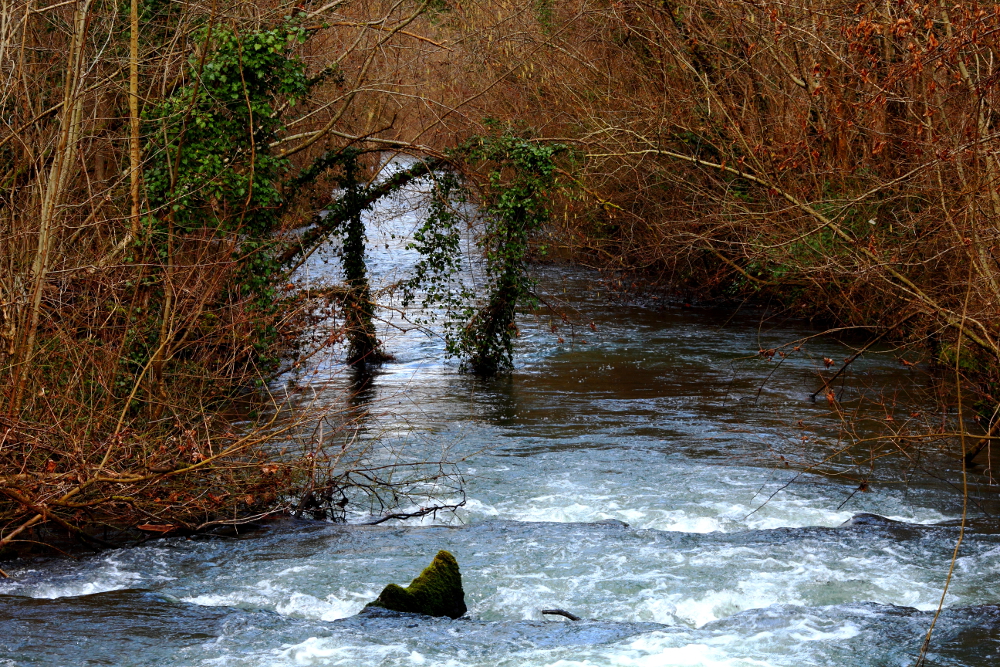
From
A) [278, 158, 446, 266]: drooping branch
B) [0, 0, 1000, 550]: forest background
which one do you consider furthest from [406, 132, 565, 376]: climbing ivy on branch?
[278, 158, 446, 266]: drooping branch

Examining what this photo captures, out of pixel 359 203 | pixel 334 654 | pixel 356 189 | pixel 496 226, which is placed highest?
pixel 356 189

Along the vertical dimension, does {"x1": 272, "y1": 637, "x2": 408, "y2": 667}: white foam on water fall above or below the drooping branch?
below

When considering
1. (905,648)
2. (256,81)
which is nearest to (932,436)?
(905,648)

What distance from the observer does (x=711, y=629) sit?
284 inches

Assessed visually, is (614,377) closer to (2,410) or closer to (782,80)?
(782,80)

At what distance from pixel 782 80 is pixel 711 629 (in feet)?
40.3

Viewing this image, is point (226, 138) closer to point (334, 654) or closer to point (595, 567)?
point (595, 567)

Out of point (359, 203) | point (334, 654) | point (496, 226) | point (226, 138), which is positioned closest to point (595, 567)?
point (334, 654)

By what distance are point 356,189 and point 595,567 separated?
991cm

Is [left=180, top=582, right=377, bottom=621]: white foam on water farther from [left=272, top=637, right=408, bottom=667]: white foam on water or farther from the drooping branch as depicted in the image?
the drooping branch

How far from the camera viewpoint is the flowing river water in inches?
270

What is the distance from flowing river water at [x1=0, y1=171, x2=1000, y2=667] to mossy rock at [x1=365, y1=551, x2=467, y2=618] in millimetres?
130

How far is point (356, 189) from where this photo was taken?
16875mm

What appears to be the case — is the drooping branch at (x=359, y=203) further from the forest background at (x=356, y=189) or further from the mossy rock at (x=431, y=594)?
the mossy rock at (x=431, y=594)
